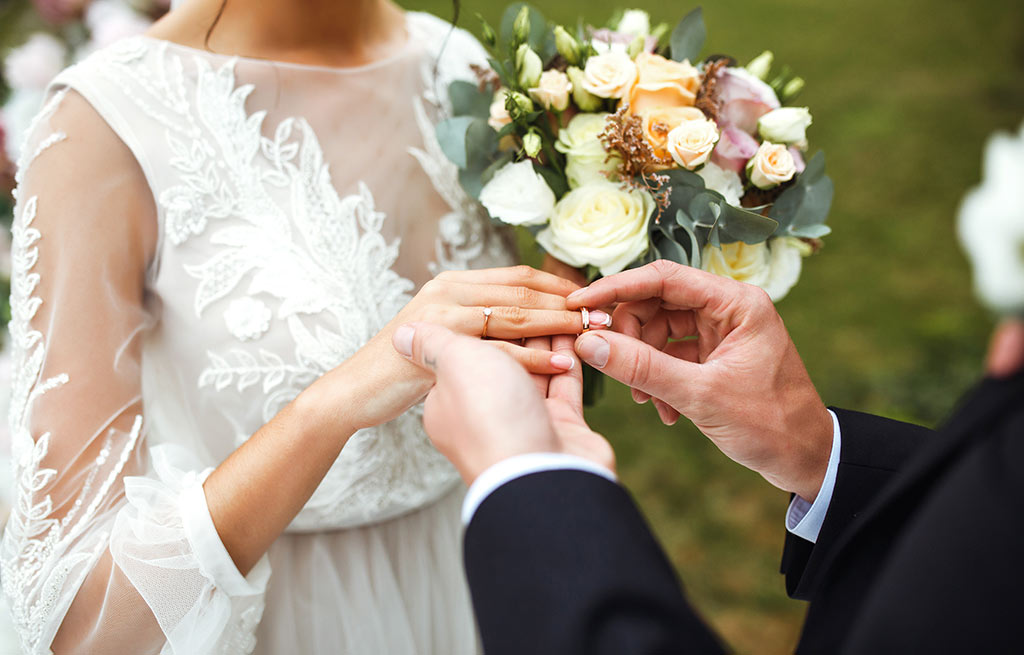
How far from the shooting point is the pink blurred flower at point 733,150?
1.41m

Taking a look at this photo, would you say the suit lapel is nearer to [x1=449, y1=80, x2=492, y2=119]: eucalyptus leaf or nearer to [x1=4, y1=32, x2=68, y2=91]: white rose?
[x1=449, y1=80, x2=492, y2=119]: eucalyptus leaf

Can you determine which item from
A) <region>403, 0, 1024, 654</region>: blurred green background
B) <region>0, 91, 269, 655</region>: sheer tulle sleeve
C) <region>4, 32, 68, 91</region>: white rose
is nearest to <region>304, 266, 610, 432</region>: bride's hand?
<region>0, 91, 269, 655</region>: sheer tulle sleeve

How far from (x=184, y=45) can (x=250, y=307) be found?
0.58 metres

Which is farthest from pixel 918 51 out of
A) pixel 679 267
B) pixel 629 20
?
pixel 679 267

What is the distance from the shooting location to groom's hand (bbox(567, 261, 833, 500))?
126 cm

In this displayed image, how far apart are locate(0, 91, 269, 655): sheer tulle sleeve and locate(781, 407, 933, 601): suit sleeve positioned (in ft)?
3.39

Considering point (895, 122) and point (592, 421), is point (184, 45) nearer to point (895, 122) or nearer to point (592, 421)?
point (592, 421)

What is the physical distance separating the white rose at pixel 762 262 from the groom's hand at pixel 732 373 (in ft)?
0.51

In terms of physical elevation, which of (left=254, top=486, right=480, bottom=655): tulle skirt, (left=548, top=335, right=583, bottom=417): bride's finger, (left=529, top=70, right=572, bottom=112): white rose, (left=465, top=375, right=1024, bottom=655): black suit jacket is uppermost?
(left=529, top=70, right=572, bottom=112): white rose

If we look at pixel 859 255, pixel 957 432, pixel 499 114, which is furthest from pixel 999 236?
pixel 859 255

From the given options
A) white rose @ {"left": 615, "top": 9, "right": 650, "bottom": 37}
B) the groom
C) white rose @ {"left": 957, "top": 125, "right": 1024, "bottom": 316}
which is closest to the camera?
white rose @ {"left": 957, "top": 125, "right": 1024, "bottom": 316}

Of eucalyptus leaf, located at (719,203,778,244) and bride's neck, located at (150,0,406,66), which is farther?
bride's neck, located at (150,0,406,66)

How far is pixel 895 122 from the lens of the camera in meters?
6.14

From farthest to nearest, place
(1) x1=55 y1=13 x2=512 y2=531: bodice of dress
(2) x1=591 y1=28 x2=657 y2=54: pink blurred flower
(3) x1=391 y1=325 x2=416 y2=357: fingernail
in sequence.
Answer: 1. (2) x1=591 y1=28 x2=657 y2=54: pink blurred flower
2. (1) x1=55 y1=13 x2=512 y2=531: bodice of dress
3. (3) x1=391 y1=325 x2=416 y2=357: fingernail
